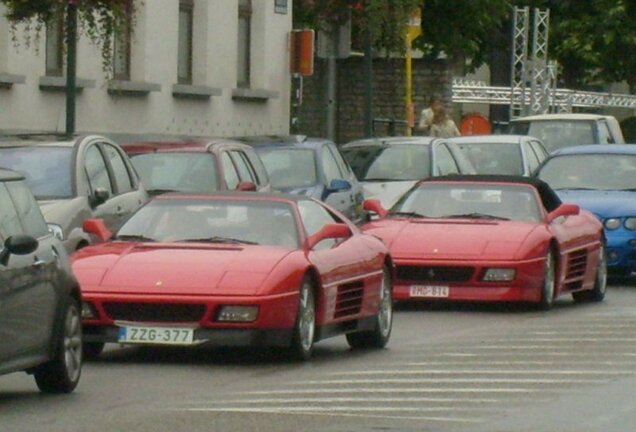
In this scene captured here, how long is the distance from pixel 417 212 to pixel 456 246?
141cm

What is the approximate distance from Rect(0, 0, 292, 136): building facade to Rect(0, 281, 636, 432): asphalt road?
381 inches

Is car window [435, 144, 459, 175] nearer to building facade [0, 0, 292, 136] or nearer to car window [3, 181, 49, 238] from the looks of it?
building facade [0, 0, 292, 136]

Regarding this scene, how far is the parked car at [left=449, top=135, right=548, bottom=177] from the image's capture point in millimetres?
35625

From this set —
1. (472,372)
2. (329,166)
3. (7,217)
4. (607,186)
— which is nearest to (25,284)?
(7,217)

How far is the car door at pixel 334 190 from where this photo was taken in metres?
28.0

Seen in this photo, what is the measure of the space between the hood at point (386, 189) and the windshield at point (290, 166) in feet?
9.32

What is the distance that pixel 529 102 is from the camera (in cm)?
5444

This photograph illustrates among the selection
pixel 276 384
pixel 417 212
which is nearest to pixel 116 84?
pixel 417 212

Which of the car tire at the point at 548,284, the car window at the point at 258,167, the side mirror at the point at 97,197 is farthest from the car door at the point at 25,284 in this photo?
the car window at the point at 258,167

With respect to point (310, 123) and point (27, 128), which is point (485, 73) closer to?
point (310, 123)

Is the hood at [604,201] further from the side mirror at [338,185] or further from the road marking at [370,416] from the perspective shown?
the road marking at [370,416]

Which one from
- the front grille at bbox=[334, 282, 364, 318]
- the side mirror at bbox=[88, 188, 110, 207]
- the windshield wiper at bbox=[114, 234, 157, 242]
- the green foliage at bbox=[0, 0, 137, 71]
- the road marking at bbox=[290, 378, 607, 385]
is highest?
the green foliage at bbox=[0, 0, 137, 71]

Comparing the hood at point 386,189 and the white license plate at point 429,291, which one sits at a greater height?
the hood at point 386,189

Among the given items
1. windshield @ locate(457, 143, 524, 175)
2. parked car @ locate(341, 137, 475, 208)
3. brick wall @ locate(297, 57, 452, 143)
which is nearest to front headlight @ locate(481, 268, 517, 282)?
parked car @ locate(341, 137, 475, 208)
